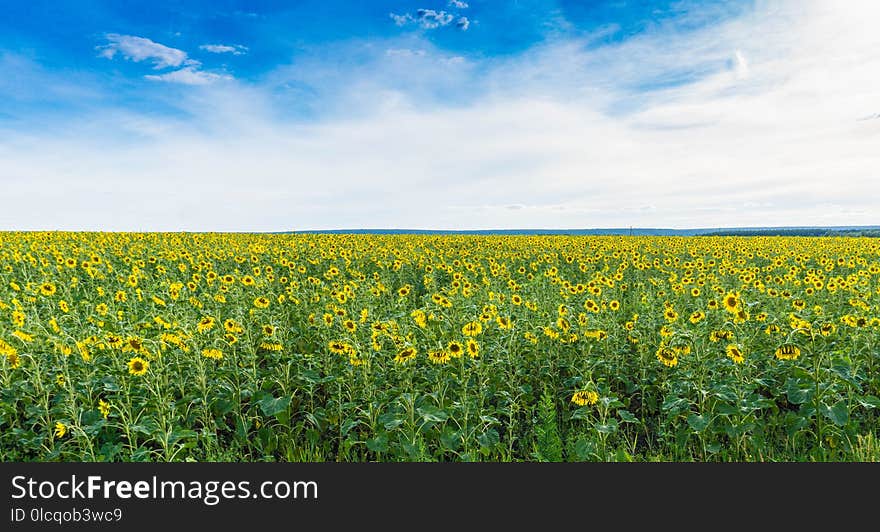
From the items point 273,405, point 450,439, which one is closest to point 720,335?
point 450,439

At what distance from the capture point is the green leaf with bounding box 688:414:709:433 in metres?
4.48

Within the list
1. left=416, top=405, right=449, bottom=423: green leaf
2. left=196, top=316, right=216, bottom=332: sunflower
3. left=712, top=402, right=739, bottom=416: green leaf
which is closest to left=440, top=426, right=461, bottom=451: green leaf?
left=416, top=405, right=449, bottom=423: green leaf

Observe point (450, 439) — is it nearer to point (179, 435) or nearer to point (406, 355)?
point (406, 355)

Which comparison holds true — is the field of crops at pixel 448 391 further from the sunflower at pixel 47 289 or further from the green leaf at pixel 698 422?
the sunflower at pixel 47 289

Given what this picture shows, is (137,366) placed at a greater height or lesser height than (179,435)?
greater

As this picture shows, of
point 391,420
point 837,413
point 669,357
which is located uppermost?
point 669,357

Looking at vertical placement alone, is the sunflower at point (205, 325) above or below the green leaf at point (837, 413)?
above

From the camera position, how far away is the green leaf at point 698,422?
4.48 m

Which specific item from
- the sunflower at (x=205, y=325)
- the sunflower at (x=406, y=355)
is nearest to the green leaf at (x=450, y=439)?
the sunflower at (x=406, y=355)

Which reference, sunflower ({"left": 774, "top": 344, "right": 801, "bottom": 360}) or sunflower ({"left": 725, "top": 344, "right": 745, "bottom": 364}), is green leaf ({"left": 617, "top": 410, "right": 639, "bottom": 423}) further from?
sunflower ({"left": 774, "top": 344, "right": 801, "bottom": 360})

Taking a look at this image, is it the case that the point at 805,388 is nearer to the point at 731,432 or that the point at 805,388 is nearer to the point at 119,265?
the point at 731,432

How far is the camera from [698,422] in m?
4.51

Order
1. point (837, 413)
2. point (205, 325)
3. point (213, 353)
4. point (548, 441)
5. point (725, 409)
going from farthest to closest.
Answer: point (205, 325), point (213, 353), point (548, 441), point (725, 409), point (837, 413)

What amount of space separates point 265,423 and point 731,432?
4362 millimetres
